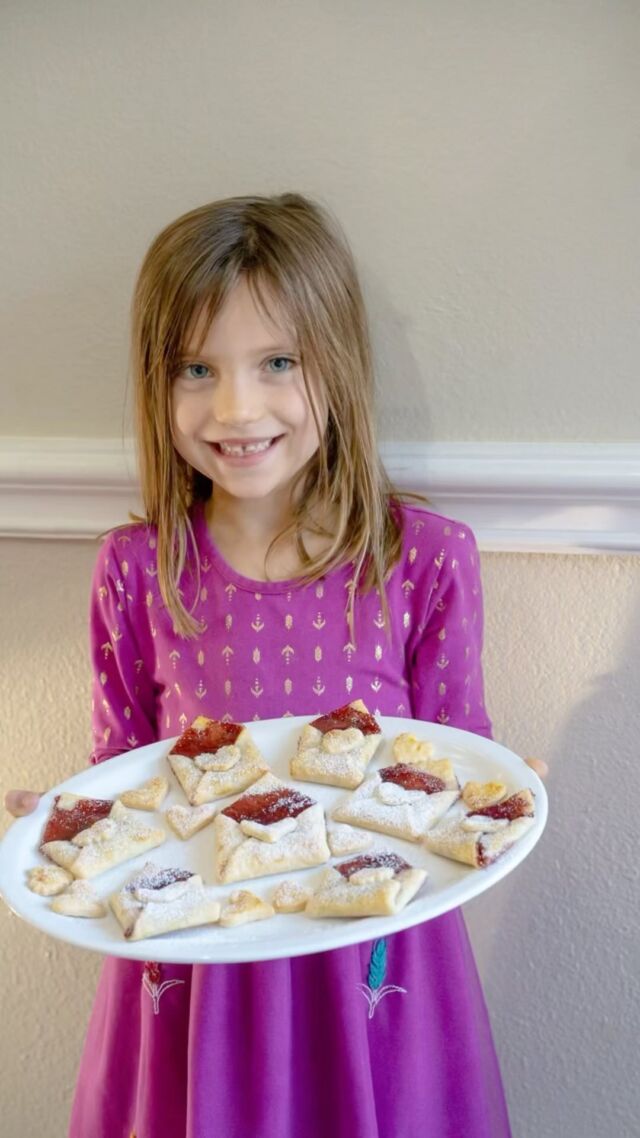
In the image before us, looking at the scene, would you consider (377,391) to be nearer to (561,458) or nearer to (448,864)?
(561,458)

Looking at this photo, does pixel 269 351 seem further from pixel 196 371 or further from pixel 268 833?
pixel 268 833

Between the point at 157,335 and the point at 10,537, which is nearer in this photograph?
the point at 157,335

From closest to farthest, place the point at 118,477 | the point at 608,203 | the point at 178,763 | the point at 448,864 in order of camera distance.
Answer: the point at 448,864, the point at 178,763, the point at 608,203, the point at 118,477

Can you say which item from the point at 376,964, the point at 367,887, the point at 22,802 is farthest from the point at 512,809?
the point at 22,802

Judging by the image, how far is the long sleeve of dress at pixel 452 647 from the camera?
3.53ft

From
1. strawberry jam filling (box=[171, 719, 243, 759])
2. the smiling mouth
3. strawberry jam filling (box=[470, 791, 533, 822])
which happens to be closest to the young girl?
the smiling mouth

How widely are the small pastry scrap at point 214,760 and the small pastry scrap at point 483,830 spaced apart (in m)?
0.17

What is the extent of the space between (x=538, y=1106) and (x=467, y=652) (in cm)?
61

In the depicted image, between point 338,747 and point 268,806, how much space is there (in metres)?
0.08

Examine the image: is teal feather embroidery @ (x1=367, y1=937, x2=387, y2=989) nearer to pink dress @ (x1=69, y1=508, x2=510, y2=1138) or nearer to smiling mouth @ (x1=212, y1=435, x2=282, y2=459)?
pink dress @ (x1=69, y1=508, x2=510, y2=1138)

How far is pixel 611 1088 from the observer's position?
4.20 feet

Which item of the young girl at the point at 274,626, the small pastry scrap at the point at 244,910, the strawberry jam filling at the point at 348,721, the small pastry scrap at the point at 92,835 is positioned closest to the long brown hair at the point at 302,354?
the young girl at the point at 274,626

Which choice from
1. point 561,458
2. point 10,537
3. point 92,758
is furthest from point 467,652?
point 10,537

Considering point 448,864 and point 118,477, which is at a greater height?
point 118,477
